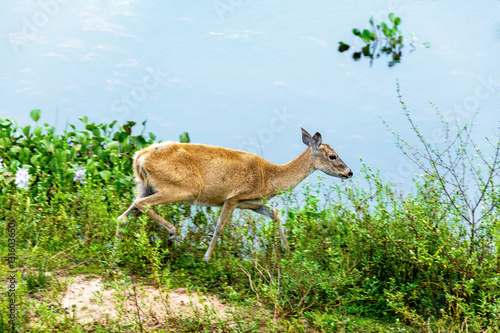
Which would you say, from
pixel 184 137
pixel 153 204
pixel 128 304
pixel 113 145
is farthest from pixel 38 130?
pixel 128 304

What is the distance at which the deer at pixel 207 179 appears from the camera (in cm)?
726

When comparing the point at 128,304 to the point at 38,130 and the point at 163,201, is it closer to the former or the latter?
the point at 163,201

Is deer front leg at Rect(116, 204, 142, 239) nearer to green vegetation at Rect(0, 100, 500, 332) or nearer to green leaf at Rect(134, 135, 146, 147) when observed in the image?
green vegetation at Rect(0, 100, 500, 332)

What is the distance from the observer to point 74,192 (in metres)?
8.88

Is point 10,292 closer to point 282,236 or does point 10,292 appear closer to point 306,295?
point 306,295

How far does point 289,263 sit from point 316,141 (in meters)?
2.45

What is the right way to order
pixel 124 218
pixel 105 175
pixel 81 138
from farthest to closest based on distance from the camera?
pixel 81 138, pixel 105 175, pixel 124 218

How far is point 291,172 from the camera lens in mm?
8297

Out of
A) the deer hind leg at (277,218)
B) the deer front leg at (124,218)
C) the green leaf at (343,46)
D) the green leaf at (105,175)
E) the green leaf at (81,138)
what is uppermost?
the green leaf at (343,46)

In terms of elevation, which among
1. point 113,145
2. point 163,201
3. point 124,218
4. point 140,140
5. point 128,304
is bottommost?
point 128,304

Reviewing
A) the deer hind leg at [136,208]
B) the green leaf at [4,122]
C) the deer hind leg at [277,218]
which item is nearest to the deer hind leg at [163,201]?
the deer hind leg at [136,208]

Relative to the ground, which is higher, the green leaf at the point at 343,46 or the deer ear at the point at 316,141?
the green leaf at the point at 343,46

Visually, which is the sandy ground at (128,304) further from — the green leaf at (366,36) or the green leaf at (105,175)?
the green leaf at (366,36)

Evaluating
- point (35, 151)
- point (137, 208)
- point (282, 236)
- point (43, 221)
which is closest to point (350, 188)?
point (282, 236)
